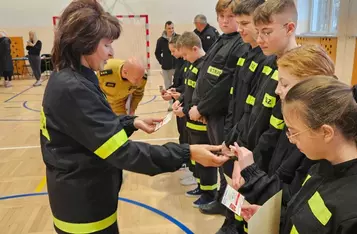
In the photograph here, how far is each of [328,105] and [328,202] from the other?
0.97 feet

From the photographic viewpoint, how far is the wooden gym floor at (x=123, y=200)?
10.1 feet

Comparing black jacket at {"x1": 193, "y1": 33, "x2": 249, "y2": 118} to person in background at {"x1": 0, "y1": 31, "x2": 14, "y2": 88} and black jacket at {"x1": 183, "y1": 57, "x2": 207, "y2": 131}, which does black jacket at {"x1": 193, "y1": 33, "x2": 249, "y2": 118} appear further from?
person in background at {"x1": 0, "y1": 31, "x2": 14, "y2": 88}

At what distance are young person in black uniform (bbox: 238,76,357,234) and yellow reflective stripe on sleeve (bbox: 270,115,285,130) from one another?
1.76 ft

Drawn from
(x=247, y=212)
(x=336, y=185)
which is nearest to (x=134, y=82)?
(x=247, y=212)

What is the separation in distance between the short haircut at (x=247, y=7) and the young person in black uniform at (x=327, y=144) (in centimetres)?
136

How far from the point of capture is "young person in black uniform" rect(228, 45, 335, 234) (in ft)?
4.89

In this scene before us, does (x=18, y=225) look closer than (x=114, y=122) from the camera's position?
No

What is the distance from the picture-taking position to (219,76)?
2.94 metres

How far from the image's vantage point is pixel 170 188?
3857 millimetres

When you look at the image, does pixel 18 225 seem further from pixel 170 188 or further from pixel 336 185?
pixel 336 185

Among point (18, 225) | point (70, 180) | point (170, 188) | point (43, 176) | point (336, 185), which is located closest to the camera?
point (336, 185)

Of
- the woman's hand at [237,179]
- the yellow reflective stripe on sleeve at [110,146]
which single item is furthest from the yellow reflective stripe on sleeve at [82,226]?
the woman's hand at [237,179]

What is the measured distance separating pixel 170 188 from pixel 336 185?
9.49 ft

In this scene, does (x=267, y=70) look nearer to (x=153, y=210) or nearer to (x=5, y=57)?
(x=153, y=210)
